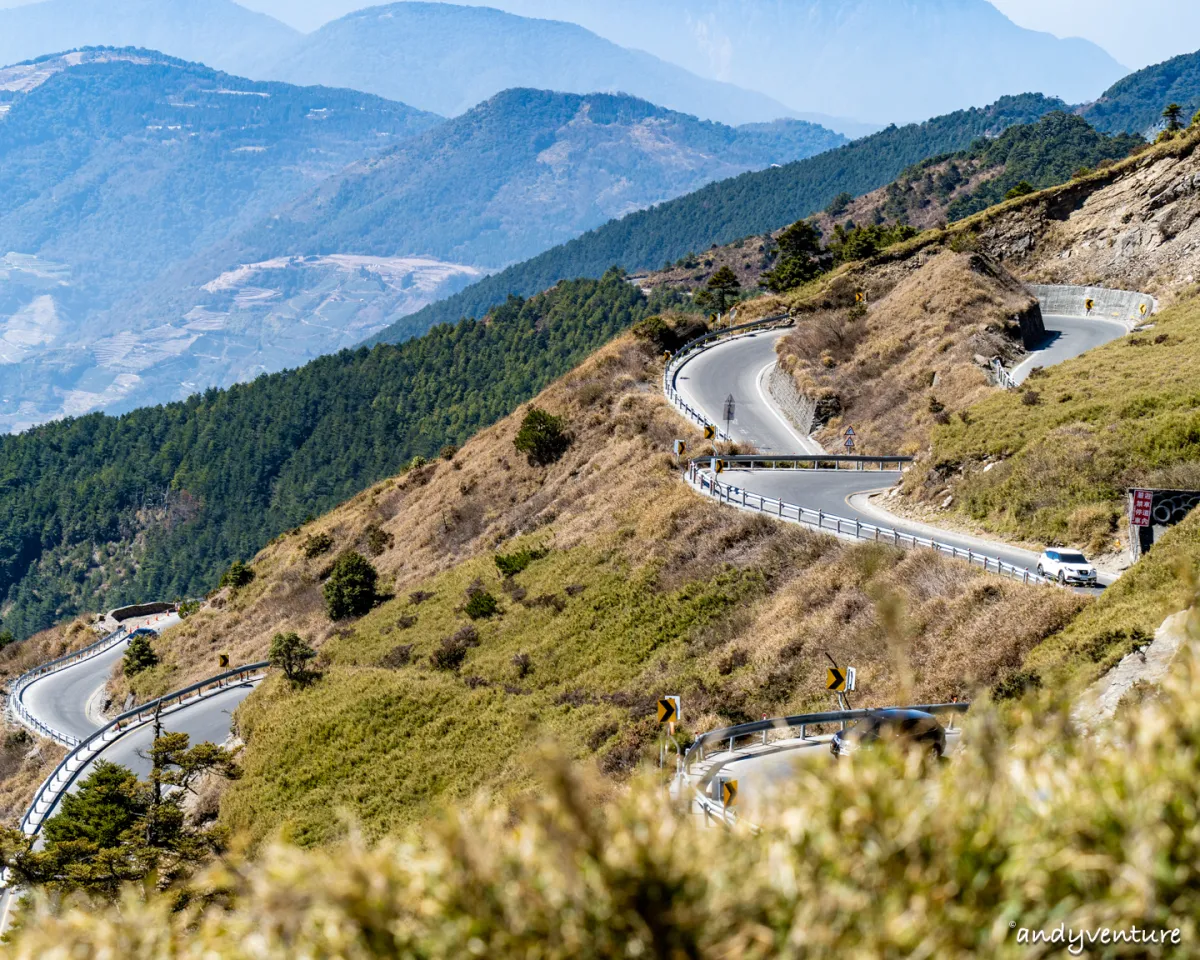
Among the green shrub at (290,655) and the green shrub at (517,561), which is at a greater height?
the green shrub at (517,561)

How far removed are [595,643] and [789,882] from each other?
22202mm

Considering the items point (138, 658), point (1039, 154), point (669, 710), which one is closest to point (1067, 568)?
point (669, 710)

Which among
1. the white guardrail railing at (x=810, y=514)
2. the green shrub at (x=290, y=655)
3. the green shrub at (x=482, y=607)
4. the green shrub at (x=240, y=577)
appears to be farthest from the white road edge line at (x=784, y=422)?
the green shrub at (x=240, y=577)

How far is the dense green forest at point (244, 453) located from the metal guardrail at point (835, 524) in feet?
311

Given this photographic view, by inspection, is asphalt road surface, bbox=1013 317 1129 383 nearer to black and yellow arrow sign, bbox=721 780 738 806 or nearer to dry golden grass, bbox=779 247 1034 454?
dry golden grass, bbox=779 247 1034 454

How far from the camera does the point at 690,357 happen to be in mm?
57125

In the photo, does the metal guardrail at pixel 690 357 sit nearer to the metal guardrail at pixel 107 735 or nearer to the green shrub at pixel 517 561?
the green shrub at pixel 517 561

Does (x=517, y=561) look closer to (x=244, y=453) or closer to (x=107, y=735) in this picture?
(x=107, y=735)

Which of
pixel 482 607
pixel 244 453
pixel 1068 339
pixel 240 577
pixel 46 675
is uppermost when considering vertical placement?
pixel 1068 339

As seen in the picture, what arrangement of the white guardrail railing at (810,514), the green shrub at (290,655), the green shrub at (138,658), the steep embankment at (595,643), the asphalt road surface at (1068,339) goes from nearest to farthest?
the steep embankment at (595,643) < the white guardrail railing at (810,514) < the green shrub at (290,655) < the asphalt road surface at (1068,339) < the green shrub at (138,658)

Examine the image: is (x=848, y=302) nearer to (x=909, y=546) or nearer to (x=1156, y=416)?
(x=1156, y=416)

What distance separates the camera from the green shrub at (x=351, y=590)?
138ft

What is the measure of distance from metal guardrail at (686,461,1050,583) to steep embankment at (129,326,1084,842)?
0.65m

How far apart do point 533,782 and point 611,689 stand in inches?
232
